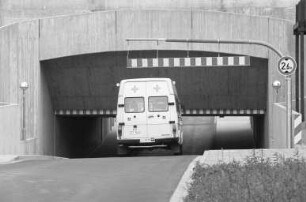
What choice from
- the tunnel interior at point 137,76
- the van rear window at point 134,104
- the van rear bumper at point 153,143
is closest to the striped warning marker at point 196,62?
the van rear window at point 134,104

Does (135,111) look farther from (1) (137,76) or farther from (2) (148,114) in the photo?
(1) (137,76)

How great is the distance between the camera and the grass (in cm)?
830

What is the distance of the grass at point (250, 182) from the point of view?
8.30m

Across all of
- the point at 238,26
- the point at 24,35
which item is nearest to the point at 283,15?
the point at 238,26

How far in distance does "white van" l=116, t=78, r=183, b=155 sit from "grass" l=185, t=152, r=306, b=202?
1275cm

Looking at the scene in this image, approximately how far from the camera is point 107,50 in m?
31.8

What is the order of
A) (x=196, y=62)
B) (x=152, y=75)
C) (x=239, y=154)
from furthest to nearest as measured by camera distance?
(x=152, y=75)
(x=196, y=62)
(x=239, y=154)

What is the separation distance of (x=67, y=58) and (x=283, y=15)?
12.2 metres

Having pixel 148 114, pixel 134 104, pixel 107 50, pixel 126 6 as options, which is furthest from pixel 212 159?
pixel 126 6

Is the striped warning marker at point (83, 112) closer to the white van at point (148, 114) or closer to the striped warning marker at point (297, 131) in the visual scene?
the white van at point (148, 114)

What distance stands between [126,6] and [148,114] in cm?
1383

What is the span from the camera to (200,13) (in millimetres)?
31469

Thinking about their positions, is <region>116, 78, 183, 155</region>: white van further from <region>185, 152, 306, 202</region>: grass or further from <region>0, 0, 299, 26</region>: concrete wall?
<region>185, 152, 306, 202</region>: grass

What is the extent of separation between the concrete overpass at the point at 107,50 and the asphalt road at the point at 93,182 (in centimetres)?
1456
